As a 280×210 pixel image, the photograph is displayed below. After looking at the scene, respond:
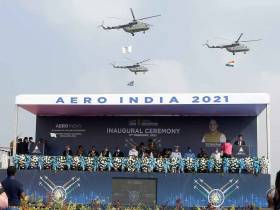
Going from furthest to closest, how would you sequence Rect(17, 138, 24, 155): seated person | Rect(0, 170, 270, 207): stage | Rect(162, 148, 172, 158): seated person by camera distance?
Rect(17, 138, 24, 155): seated person, Rect(162, 148, 172, 158): seated person, Rect(0, 170, 270, 207): stage

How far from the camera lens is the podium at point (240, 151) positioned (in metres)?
23.0

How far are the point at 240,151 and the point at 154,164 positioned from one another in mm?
3604

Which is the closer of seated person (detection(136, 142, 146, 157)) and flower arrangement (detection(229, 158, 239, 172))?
flower arrangement (detection(229, 158, 239, 172))

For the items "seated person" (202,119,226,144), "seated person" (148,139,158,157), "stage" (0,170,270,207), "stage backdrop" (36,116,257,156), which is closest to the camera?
"stage" (0,170,270,207)

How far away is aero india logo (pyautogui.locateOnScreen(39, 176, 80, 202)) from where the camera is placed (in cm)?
2297

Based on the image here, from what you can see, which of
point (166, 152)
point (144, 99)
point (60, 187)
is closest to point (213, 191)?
point (166, 152)

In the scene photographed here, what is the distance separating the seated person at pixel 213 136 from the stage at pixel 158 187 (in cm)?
365

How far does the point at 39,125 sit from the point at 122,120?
4.11 metres

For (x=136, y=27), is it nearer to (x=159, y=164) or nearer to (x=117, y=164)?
(x=117, y=164)

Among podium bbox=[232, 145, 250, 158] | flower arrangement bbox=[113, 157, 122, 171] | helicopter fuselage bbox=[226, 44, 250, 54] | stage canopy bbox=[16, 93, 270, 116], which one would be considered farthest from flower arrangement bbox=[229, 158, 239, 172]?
helicopter fuselage bbox=[226, 44, 250, 54]

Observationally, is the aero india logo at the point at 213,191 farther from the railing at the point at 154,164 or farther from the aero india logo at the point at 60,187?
the aero india logo at the point at 60,187

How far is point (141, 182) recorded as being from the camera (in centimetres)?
2244

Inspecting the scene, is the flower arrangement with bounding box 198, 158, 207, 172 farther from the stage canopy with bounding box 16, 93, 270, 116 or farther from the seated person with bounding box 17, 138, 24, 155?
the seated person with bounding box 17, 138, 24, 155

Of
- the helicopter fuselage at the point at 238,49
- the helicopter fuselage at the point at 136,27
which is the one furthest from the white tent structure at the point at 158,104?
the helicopter fuselage at the point at 238,49
